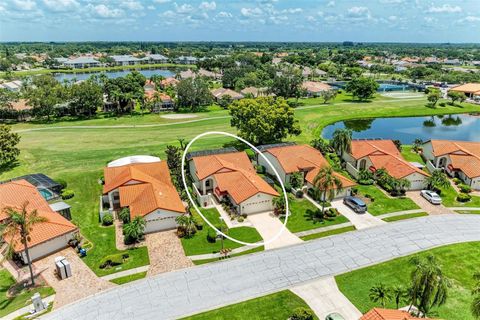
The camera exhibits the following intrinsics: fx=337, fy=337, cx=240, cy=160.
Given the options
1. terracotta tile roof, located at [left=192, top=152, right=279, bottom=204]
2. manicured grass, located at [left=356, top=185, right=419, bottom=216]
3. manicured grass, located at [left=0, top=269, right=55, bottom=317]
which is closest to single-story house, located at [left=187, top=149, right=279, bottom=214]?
terracotta tile roof, located at [left=192, top=152, right=279, bottom=204]

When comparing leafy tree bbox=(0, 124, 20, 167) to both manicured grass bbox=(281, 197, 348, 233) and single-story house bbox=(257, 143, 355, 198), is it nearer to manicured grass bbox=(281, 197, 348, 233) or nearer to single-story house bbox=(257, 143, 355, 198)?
single-story house bbox=(257, 143, 355, 198)

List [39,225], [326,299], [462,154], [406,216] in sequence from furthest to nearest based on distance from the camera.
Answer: [462,154]
[406,216]
[39,225]
[326,299]

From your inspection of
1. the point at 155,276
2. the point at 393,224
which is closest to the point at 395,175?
the point at 393,224

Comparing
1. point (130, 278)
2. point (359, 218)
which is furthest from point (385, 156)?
point (130, 278)

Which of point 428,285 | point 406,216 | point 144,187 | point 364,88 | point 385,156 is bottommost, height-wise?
point 406,216

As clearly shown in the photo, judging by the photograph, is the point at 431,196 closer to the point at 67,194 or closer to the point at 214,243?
the point at 214,243

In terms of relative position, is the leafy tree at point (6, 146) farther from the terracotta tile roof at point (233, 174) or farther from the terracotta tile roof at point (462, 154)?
the terracotta tile roof at point (462, 154)
